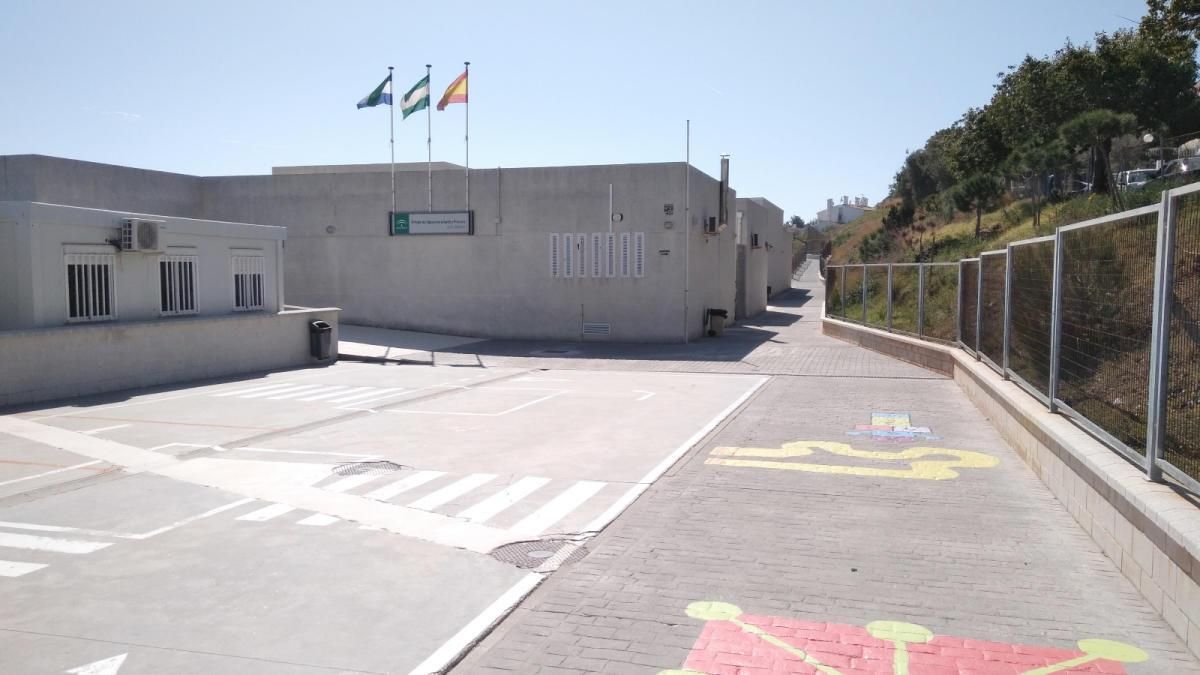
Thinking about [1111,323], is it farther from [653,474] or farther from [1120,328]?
[653,474]

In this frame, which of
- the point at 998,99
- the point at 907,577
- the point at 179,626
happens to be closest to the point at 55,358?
the point at 179,626

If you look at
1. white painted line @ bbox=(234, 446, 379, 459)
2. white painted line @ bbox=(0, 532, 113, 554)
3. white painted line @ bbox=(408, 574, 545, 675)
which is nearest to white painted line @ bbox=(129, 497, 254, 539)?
white painted line @ bbox=(0, 532, 113, 554)

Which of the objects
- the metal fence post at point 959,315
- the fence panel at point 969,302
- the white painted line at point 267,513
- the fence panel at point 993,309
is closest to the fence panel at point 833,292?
the metal fence post at point 959,315

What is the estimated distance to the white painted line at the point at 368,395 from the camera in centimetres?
1603

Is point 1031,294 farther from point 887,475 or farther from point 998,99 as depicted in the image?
point 998,99

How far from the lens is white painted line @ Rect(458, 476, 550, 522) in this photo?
827 cm

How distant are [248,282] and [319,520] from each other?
51.2ft

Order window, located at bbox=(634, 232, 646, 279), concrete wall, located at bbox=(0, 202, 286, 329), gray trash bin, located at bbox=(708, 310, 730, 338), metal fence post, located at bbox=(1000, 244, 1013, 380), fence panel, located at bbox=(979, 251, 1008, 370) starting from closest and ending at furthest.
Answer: metal fence post, located at bbox=(1000, 244, 1013, 380) → fence panel, located at bbox=(979, 251, 1008, 370) → concrete wall, located at bbox=(0, 202, 286, 329) → window, located at bbox=(634, 232, 646, 279) → gray trash bin, located at bbox=(708, 310, 730, 338)

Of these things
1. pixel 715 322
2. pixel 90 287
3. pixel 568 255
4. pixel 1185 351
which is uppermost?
pixel 568 255

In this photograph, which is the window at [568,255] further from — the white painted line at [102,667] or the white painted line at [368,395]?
the white painted line at [102,667]

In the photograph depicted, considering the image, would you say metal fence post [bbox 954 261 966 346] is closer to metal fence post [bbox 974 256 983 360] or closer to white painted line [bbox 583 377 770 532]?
metal fence post [bbox 974 256 983 360]

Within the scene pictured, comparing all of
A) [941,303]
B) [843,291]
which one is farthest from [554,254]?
[941,303]

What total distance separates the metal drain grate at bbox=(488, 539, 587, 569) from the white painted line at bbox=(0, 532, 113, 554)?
3.23m

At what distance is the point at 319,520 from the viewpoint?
8023mm
